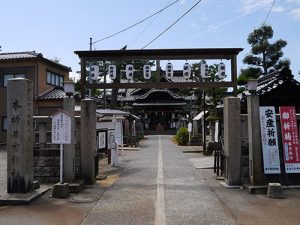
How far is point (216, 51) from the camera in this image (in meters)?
11.9

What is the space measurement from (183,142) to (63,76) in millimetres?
13632

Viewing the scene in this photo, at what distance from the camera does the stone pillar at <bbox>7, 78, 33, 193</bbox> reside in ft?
28.4

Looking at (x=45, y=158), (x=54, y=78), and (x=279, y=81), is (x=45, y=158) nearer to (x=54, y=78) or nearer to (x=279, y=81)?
(x=279, y=81)

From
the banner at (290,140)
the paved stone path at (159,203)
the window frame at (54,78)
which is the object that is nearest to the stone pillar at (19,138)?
the paved stone path at (159,203)

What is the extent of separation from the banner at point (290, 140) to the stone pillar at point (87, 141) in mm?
5692

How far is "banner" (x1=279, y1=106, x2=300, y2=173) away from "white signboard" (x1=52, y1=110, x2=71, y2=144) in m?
6.16

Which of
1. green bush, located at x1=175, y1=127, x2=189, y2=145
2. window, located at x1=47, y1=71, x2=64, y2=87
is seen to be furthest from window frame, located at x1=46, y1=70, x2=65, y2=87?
green bush, located at x1=175, y1=127, x2=189, y2=145

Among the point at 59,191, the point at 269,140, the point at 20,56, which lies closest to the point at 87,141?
the point at 59,191

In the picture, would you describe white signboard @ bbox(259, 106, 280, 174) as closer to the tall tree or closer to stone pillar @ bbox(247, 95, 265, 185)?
stone pillar @ bbox(247, 95, 265, 185)

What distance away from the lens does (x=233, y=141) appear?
1055 centimetres

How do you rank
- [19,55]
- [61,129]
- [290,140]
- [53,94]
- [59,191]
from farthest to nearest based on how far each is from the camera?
[19,55] → [53,94] → [290,140] → [61,129] → [59,191]

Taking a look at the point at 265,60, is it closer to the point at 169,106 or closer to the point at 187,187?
the point at 169,106

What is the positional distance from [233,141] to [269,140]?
1.04 m

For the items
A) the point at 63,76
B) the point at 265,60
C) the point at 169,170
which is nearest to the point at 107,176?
the point at 169,170
